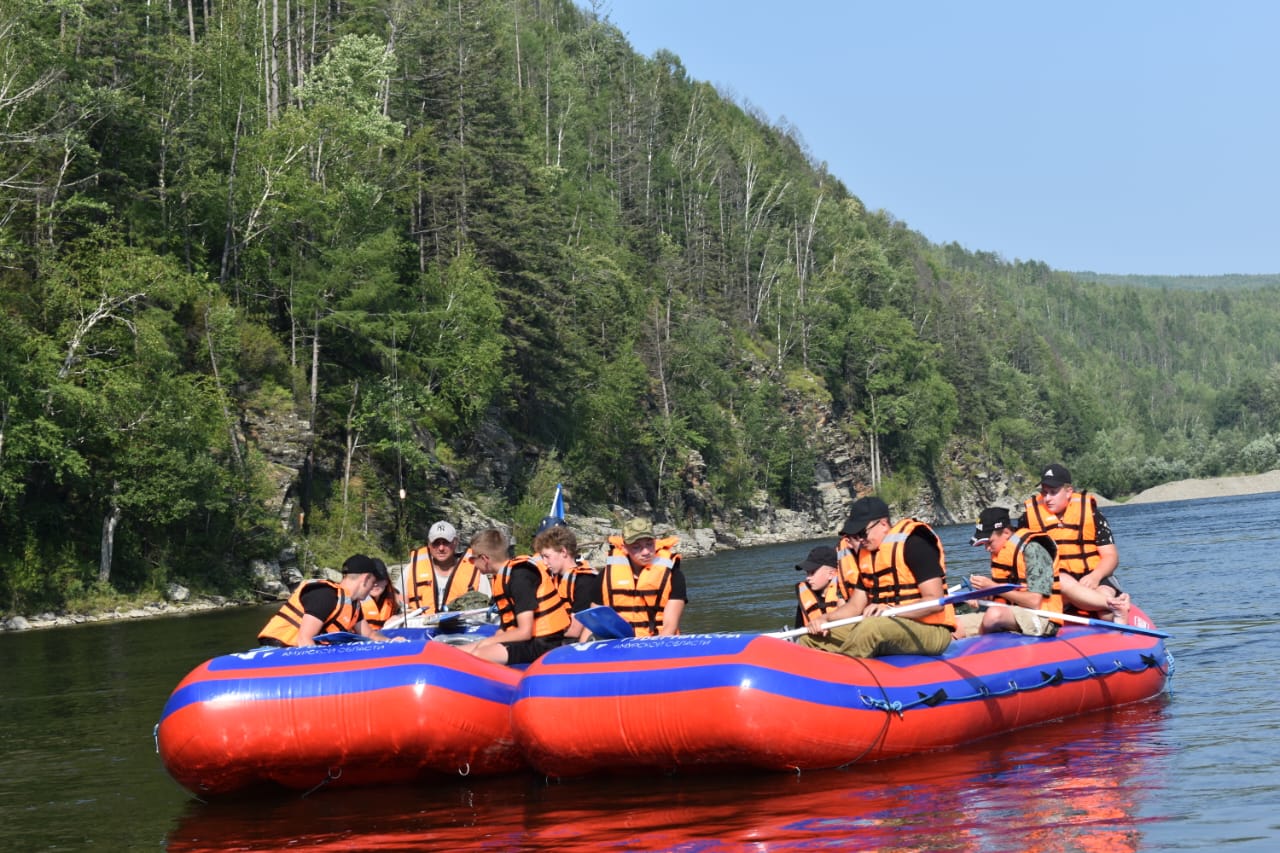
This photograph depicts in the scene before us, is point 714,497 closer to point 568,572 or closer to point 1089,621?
point 1089,621

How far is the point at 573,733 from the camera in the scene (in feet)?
29.0

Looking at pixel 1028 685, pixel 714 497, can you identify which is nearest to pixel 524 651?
pixel 1028 685

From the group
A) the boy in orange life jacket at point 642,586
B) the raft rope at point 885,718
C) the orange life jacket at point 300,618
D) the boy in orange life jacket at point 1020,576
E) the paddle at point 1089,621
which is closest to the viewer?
the raft rope at point 885,718

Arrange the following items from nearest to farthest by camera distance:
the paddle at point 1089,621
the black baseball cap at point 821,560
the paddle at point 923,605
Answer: the paddle at point 923,605 → the paddle at point 1089,621 → the black baseball cap at point 821,560

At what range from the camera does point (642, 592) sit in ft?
34.3

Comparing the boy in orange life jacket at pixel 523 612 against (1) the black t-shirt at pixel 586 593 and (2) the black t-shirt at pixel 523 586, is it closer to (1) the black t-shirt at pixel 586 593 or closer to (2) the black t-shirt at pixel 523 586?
(2) the black t-shirt at pixel 523 586

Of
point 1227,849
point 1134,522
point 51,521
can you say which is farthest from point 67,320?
point 1134,522

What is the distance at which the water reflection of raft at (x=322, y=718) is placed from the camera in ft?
29.4

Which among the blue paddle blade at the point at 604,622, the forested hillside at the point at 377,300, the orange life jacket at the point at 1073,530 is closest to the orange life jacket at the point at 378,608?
the blue paddle blade at the point at 604,622

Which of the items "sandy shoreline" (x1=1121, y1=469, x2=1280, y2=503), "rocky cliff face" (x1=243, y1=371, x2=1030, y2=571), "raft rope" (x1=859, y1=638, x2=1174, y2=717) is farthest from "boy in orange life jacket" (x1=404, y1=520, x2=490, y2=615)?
"sandy shoreline" (x1=1121, y1=469, x2=1280, y2=503)

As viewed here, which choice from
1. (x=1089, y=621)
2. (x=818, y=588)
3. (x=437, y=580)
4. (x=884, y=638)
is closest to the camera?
(x=884, y=638)

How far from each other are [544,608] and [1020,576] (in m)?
3.96

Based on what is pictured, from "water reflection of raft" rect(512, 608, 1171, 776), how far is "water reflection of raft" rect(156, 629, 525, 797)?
0.49 metres

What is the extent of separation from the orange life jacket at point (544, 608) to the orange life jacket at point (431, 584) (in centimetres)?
223
